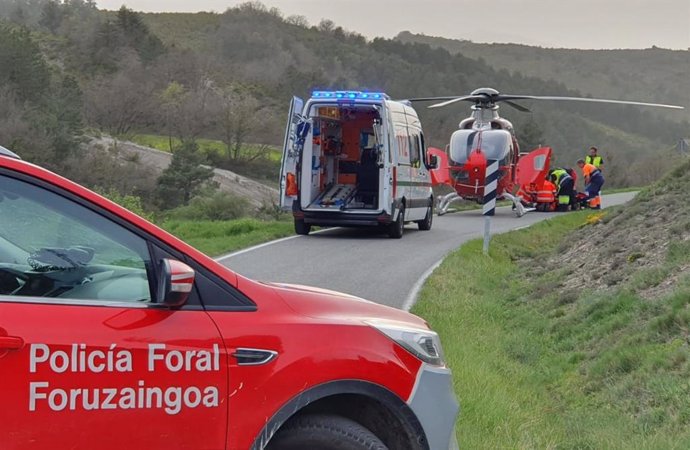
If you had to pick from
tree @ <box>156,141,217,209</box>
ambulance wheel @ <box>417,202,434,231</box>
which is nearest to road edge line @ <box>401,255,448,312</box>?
ambulance wheel @ <box>417,202,434,231</box>

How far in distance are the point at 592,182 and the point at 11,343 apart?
27.8m

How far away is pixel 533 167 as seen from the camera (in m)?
29.3

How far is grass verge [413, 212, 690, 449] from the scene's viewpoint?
6035 millimetres

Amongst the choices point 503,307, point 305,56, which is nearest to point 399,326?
point 503,307

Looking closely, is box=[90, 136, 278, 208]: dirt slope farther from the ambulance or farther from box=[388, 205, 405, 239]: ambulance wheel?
box=[388, 205, 405, 239]: ambulance wheel

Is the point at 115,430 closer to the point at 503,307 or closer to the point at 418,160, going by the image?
the point at 503,307

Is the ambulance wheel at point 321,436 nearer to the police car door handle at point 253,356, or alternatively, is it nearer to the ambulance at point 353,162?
the police car door handle at point 253,356

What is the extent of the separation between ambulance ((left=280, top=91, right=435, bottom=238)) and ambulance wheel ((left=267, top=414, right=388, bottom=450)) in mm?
14370

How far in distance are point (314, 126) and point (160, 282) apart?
15.6 m

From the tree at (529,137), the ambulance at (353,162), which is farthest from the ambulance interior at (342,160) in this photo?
the tree at (529,137)

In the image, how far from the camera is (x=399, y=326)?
13.2 ft

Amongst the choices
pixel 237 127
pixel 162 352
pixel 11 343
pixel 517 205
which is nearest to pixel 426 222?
pixel 517 205

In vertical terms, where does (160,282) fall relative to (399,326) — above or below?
above

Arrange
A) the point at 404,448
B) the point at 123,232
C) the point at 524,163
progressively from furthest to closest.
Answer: the point at 524,163 → the point at 404,448 → the point at 123,232
